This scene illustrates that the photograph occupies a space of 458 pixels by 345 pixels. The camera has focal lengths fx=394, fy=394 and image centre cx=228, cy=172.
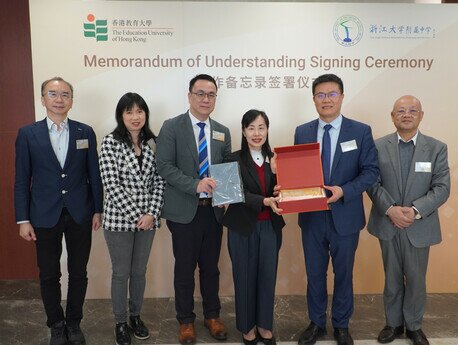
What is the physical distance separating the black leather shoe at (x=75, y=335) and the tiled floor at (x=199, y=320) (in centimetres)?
9

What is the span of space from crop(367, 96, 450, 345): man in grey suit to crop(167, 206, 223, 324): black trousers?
1.16m

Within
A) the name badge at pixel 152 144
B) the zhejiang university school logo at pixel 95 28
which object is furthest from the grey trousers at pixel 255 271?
the zhejiang university school logo at pixel 95 28

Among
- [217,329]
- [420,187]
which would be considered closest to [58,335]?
[217,329]

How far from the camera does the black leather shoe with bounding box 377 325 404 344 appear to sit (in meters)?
2.80

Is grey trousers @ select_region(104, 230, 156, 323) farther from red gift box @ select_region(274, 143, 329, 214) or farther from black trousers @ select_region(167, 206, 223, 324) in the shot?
red gift box @ select_region(274, 143, 329, 214)

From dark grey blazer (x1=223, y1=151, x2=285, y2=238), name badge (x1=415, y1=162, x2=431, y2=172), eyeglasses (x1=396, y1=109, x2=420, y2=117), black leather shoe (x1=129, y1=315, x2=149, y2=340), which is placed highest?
eyeglasses (x1=396, y1=109, x2=420, y2=117)

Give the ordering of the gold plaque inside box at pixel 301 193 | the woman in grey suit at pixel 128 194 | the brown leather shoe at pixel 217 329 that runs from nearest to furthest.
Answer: the gold plaque inside box at pixel 301 193, the woman in grey suit at pixel 128 194, the brown leather shoe at pixel 217 329

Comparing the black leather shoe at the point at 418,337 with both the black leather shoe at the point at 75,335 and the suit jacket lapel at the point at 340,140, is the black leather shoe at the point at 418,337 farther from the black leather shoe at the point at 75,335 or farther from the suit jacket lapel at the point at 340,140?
the black leather shoe at the point at 75,335

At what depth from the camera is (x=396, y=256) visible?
276 cm

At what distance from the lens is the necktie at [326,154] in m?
2.63

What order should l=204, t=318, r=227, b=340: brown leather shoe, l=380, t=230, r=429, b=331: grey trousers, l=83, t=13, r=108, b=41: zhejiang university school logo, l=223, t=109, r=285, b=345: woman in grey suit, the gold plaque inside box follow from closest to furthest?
the gold plaque inside box → l=223, t=109, r=285, b=345: woman in grey suit → l=380, t=230, r=429, b=331: grey trousers → l=204, t=318, r=227, b=340: brown leather shoe → l=83, t=13, r=108, b=41: zhejiang university school logo

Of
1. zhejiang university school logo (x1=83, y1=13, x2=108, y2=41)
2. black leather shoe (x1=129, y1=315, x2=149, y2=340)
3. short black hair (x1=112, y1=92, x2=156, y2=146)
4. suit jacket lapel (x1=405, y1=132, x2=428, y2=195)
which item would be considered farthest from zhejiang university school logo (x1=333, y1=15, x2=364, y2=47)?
black leather shoe (x1=129, y1=315, x2=149, y2=340)

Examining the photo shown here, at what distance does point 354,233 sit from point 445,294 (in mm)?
1685

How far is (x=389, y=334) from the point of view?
2.82m
